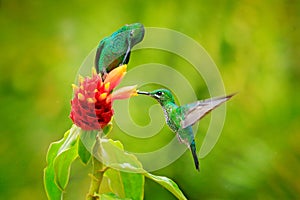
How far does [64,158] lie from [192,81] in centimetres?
75

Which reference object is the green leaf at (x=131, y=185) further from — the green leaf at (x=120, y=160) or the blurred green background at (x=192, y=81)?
the blurred green background at (x=192, y=81)

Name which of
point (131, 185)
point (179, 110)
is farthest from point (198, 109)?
point (131, 185)

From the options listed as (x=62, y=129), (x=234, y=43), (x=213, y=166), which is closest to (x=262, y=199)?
(x=213, y=166)

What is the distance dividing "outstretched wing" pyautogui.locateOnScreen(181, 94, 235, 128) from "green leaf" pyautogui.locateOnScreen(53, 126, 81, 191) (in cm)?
11

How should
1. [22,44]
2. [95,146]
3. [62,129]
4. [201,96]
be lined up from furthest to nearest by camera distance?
[22,44], [62,129], [201,96], [95,146]

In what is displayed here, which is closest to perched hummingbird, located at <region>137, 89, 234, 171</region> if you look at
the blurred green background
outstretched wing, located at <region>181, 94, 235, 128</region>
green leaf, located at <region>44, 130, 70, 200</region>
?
outstretched wing, located at <region>181, 94, 235, 128</region>

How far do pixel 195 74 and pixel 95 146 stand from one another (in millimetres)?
793

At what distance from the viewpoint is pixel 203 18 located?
53.4 inches

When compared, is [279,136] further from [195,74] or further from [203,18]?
[203,18]

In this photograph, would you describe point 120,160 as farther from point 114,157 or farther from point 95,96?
point 95,96

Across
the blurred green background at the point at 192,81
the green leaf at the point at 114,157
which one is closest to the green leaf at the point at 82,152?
the green leaf at the point at 114,157

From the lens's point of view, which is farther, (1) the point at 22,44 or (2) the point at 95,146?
(1) the point at 22,44

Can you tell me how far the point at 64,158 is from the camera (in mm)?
499

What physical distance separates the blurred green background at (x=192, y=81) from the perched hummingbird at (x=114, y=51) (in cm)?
75
